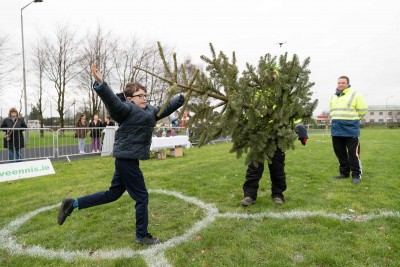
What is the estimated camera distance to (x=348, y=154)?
7152 mm

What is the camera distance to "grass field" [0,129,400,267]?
3463 mm

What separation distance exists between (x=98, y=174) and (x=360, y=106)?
6.98 m

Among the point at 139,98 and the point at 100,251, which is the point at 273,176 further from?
the point at 100,251

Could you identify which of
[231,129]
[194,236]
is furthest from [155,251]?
[231,129]

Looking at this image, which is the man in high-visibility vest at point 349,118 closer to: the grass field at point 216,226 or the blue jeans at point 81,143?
the grass field at point 216,226

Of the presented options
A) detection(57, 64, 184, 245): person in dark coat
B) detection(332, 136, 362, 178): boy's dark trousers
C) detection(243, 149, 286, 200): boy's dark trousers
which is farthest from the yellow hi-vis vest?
detection(57, 64, 184, 245): person in dark coat

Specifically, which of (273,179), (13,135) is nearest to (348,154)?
(273,179)

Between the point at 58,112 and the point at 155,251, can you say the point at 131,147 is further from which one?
the point at 58,112

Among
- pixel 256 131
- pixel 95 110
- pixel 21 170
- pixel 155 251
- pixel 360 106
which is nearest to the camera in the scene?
pixel 155 251

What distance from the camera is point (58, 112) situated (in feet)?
111

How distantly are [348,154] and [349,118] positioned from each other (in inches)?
37.7

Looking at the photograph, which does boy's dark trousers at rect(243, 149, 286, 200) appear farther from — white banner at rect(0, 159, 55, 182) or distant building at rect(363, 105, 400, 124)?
distant building at rect(363, 105, 400, 124)

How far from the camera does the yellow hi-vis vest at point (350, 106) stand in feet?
22.0

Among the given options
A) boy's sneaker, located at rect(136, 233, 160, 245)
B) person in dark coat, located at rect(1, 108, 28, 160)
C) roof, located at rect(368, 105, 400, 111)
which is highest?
roof, located at rect(368, 105, 400, 111)
